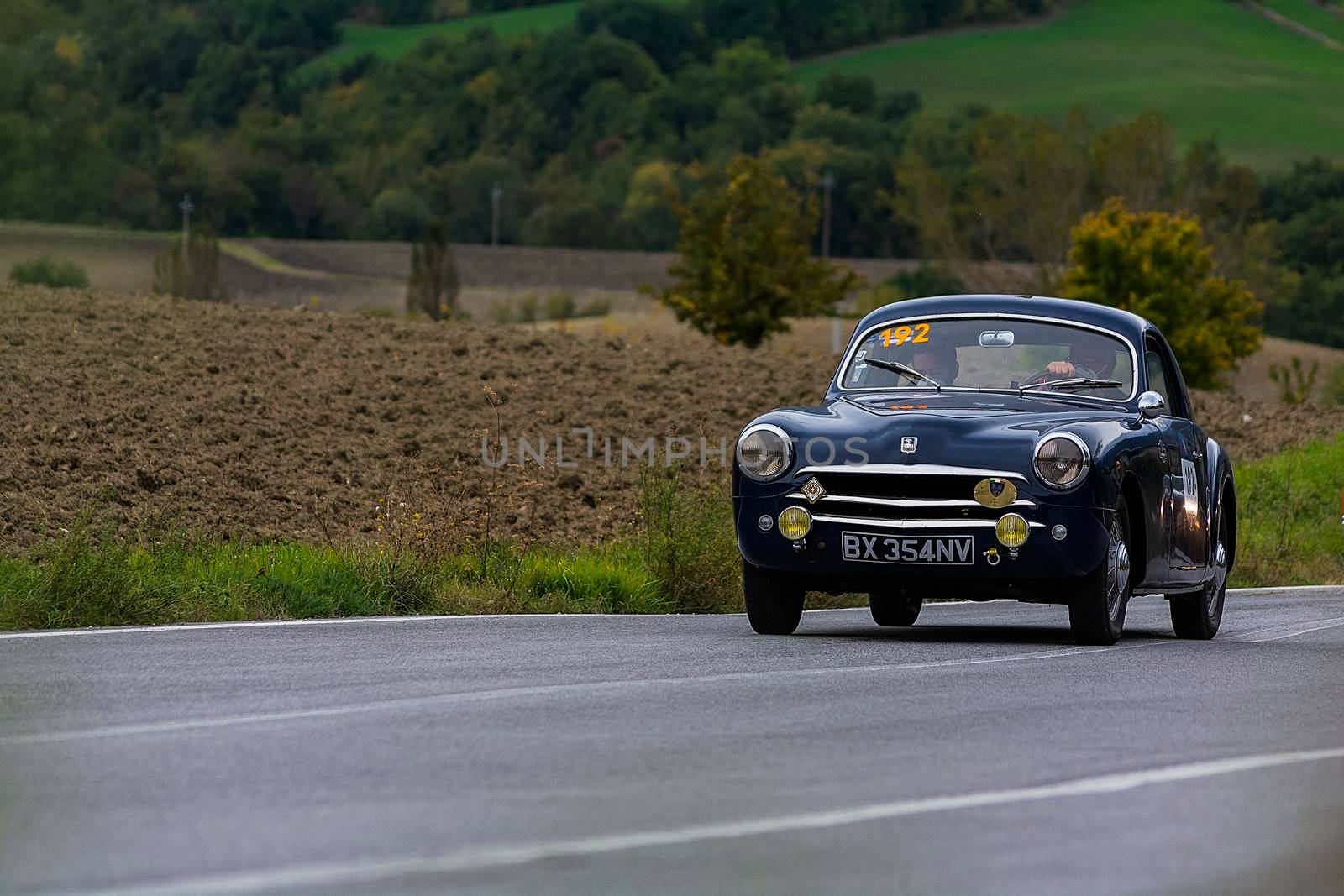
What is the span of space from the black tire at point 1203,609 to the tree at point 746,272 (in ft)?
113

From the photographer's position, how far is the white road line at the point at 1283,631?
13.7 metres

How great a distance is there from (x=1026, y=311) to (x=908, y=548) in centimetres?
241

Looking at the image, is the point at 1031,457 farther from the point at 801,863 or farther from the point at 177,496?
the point at 177,496

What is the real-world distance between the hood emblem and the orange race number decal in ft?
5.92

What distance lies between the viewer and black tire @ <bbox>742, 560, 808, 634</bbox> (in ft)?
40.3

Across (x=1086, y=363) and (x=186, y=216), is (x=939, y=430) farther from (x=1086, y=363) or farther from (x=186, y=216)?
(x=186, y=216)

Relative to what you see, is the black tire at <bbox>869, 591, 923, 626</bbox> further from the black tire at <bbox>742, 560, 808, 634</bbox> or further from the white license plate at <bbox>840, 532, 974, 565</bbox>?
the white license plate at <bbox>840, 532, 974, 565</bbox>

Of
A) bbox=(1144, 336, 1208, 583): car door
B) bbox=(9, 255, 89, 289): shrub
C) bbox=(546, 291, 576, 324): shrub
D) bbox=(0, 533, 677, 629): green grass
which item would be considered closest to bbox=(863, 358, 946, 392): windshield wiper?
bbox=(1144, 336, 1208, 583): car door

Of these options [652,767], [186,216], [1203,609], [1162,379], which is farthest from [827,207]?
[652,767]

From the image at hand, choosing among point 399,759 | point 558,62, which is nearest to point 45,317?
point 399,759

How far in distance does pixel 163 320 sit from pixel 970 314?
1858 centimetres

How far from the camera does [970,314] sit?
526 inches

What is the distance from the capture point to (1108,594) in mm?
11883

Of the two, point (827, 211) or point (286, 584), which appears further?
point (827, 211)
